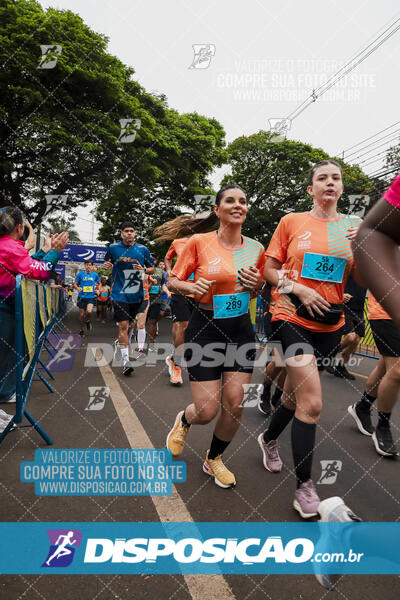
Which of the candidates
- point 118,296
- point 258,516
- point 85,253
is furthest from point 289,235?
point 85,253

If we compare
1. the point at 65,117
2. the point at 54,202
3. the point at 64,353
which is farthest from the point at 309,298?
the point at 54,202

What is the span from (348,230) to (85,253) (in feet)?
96.5

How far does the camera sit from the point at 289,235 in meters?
→ 2.80

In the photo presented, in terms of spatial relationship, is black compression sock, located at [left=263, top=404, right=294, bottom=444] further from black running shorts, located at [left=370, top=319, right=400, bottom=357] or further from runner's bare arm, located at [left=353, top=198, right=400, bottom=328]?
runner's bare arm, located at [left=353, top=198, right=400, bottom=328]

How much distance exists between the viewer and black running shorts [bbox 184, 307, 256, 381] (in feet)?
8.95

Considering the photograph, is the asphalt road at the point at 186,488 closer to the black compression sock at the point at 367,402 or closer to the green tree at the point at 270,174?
the black compression sock at the point at 367,402

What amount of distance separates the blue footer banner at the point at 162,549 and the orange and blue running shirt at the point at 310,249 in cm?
124

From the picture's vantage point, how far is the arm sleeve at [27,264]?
3.59 m

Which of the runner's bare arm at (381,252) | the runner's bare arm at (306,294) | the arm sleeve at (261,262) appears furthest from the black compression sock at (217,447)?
the runner's bare arm at (381,252)

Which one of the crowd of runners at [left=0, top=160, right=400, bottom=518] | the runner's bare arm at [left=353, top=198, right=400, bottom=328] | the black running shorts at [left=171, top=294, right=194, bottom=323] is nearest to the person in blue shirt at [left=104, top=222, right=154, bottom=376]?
the black running shorts at [left=171, top=294, right=194, bottom=323]

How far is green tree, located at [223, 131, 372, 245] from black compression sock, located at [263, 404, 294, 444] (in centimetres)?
2806

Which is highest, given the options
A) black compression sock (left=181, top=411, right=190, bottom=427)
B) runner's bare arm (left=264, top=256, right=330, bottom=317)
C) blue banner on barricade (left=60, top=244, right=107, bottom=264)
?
runner's bare arm (left=264, top=256, right=330, bottom=317)

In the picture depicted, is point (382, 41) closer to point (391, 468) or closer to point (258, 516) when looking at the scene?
point (391, 468)

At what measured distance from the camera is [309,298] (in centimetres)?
253
